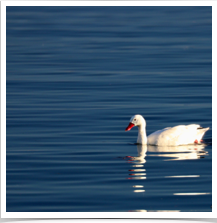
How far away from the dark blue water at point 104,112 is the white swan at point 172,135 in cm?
27

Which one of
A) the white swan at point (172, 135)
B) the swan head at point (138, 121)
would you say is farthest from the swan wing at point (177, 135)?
the swan head at point (138, 121)

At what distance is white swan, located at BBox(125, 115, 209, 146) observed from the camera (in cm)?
1202

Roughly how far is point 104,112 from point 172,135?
3.29 m

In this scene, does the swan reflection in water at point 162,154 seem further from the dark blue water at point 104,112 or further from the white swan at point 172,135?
the white swan at point 172,135

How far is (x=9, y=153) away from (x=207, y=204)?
5133 millimetres

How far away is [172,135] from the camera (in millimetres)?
12023

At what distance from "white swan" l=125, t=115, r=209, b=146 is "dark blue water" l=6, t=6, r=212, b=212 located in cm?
27

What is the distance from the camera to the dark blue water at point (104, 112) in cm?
865

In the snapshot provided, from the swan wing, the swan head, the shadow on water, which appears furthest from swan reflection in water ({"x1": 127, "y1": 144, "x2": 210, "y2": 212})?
the swan head

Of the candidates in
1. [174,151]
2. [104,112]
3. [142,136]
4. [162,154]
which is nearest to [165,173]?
[162,154]

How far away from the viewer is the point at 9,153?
11.3 meters

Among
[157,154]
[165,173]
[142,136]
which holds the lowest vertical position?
[165,173]

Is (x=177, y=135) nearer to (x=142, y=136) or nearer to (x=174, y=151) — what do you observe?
(x=174, y=151)
